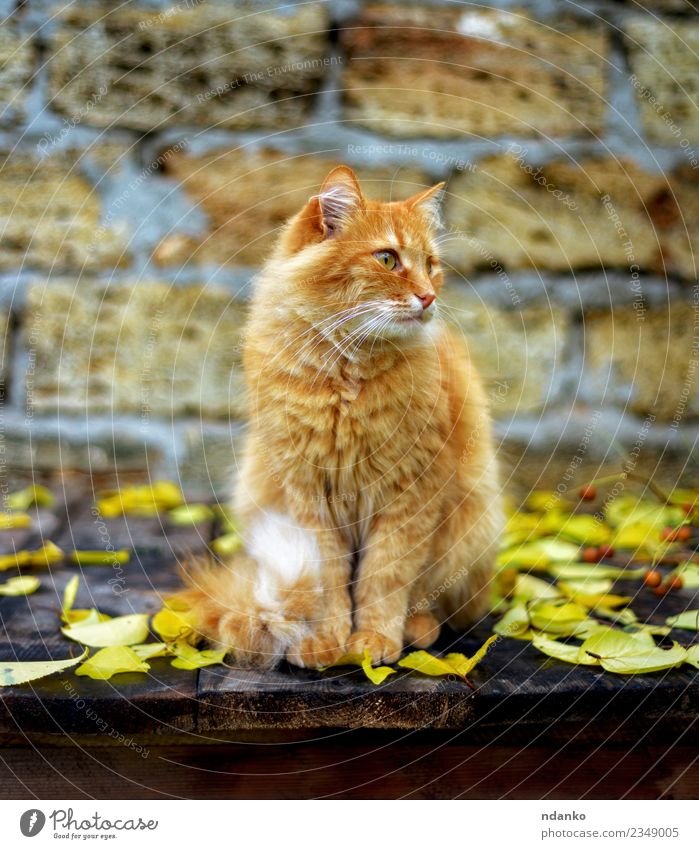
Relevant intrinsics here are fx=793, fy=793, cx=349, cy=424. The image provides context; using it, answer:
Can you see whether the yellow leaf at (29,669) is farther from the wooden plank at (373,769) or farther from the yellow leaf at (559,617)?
the yellow leaf at (559,617)

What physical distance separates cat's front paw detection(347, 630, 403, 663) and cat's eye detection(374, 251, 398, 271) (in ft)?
1.42

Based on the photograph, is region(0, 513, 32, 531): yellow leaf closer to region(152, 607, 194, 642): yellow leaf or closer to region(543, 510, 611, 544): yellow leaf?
region(152, 607, 194, 642): yellow leaf

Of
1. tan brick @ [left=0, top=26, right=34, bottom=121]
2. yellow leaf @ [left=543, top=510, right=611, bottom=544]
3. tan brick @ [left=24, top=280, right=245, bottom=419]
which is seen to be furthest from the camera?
tan brick @ [left=24, top=280, right=245, bottom=419]

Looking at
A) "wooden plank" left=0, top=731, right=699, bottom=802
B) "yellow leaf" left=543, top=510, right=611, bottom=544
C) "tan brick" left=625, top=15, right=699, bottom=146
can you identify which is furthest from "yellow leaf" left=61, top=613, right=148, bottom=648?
"tan brick" left=625, top=15, right=699, bottom=146

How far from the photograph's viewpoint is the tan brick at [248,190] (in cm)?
154

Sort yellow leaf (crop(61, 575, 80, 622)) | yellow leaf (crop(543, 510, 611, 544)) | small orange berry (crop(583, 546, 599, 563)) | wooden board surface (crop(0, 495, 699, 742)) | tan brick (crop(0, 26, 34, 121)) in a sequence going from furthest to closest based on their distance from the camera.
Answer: tan brick (crop(0, 26, 34, 121)), yellow leaf (crop(543, 510, 611, 544)), small orange berry (crop(583, 546, 599, 563)), yellow leaf (crop(61, 575, 80, 622)), wooden board surface (crop(0, 495, 699, 742))

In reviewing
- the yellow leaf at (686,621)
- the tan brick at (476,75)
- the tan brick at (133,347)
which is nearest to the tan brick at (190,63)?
the tan brick at (476,75)

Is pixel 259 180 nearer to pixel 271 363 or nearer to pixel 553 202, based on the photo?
pixel 553 202

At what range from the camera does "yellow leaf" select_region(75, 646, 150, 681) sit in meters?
0.90

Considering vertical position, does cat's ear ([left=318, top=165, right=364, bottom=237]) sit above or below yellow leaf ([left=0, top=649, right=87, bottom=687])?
above

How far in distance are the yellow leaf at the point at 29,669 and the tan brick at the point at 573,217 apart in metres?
1.04

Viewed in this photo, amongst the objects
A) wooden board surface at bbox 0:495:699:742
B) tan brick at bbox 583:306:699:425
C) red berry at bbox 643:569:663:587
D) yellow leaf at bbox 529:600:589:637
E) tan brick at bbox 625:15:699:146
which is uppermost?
tan brick at bbox 625:15:699:146

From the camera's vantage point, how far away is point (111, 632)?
3.27ft

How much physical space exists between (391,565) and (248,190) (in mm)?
897
